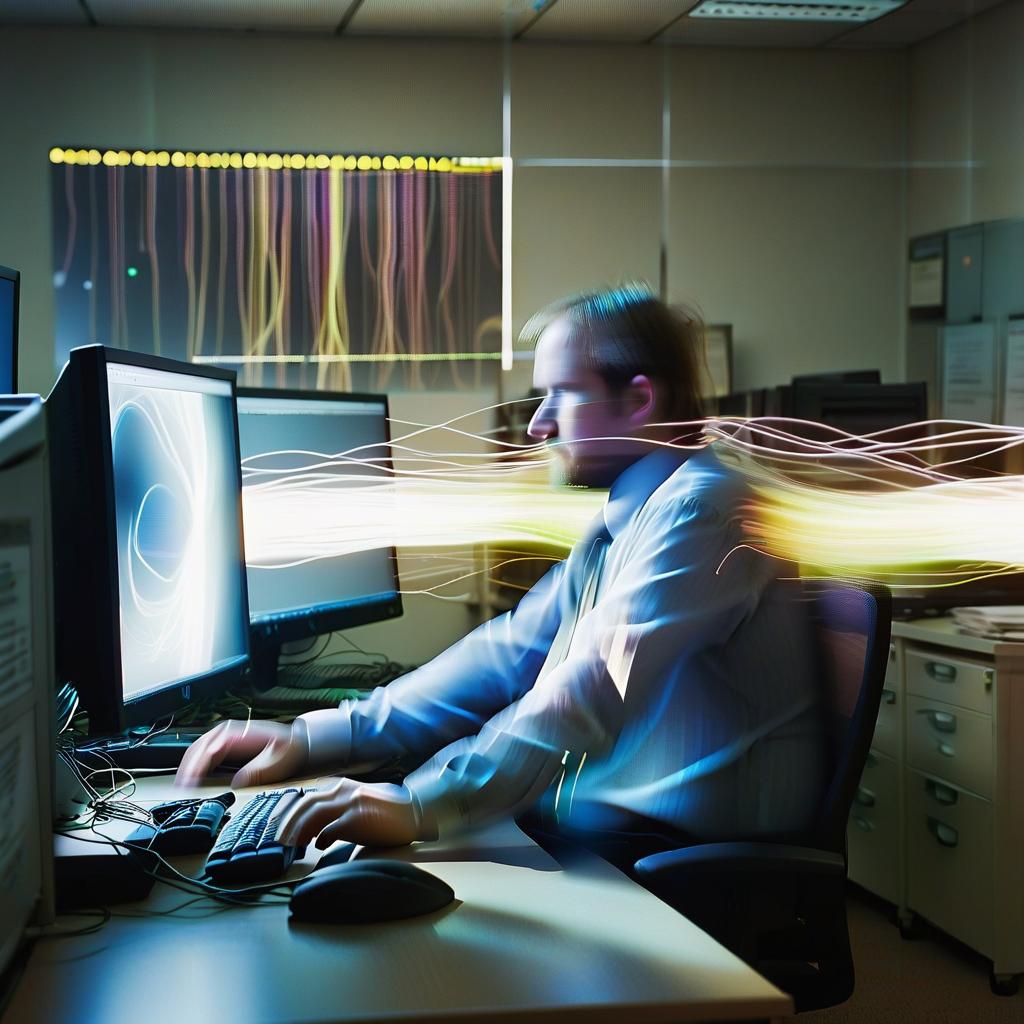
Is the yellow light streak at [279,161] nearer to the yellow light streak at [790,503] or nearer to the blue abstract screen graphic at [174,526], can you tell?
the yellow light streak at [790,503]

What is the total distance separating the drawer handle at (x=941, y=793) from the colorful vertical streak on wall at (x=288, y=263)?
191 cm

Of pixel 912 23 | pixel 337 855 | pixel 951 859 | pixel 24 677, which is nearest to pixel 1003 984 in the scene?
pixel 951 859

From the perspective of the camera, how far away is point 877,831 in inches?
113

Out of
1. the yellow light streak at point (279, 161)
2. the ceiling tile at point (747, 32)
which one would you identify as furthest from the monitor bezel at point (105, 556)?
the ceiling tile at point (747, 32)

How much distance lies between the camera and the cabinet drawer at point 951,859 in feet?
8.23

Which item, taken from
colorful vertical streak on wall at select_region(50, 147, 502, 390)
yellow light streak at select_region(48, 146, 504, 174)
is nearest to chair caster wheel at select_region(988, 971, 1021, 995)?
colorful vertical streak on wall at select_region(50, 147, 502, 390)

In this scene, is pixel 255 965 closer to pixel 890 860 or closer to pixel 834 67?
pixel 890 860

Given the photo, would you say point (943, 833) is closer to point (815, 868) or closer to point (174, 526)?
point (815, 868)

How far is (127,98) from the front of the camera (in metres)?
3.74

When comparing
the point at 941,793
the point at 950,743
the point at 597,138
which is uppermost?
the point at 597,138

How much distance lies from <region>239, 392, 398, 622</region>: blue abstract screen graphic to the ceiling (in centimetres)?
192

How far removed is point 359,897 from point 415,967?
11cm

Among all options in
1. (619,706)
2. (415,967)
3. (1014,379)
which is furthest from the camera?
(1014,379)

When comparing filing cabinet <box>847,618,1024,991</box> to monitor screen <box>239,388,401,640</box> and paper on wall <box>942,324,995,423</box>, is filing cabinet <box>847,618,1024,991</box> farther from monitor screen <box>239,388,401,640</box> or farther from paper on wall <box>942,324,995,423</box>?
paper on wall <box>942,324,995,423</box>
